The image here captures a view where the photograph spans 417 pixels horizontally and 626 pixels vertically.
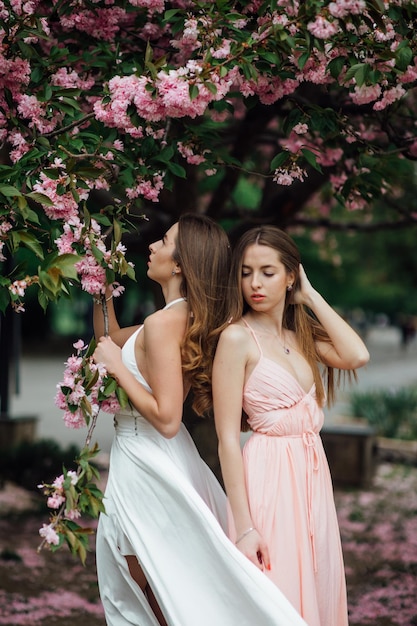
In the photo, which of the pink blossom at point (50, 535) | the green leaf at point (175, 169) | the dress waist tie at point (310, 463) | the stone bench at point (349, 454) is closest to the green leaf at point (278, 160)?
the green leaf at point (175, 169)

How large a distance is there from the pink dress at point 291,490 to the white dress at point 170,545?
173 mm

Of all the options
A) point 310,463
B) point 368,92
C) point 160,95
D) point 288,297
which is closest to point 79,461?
point 310,463

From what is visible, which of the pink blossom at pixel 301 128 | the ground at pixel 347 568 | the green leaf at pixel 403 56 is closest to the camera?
the green leaf at pixel 403 56

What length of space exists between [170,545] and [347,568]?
4.13 meters

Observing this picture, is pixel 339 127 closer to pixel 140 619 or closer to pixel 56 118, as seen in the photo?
pixel 56 118

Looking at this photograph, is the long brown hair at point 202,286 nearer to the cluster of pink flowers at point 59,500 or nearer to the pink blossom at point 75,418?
the pink blossom at point 75,418

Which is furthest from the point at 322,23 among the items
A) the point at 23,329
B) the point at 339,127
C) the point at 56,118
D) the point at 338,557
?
the point at 23,329

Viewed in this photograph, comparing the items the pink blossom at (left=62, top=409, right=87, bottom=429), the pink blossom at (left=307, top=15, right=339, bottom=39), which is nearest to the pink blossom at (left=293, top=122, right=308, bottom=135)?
the pink blossom at (left=307, top=15, right=339, bottom=39)

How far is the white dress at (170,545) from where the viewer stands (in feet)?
10.1

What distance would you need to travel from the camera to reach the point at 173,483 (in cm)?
324

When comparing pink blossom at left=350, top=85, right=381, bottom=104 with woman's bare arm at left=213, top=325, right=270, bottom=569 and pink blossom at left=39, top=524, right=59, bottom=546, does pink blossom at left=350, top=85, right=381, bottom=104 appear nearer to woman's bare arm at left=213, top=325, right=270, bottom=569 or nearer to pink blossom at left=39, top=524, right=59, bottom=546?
woman's bare arm at left=213, top=325, right=270, bottom=569

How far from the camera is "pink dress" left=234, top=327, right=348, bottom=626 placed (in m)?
3.19

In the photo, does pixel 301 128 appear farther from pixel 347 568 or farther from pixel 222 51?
pixel 347 568

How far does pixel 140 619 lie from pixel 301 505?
2.65 feet
